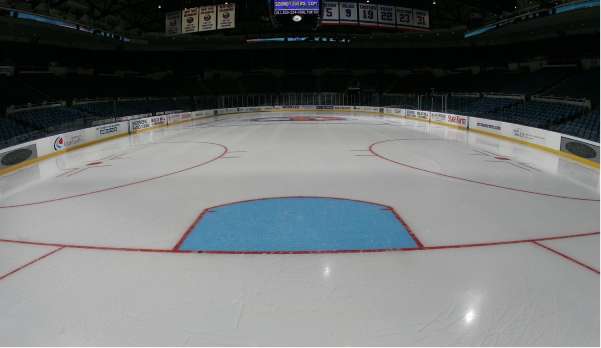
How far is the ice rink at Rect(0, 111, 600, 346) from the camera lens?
3.45 metres

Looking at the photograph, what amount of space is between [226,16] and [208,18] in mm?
1105

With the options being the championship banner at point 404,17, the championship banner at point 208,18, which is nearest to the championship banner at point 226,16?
the championship banner at point 208,18

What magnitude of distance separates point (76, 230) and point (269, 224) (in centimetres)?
286

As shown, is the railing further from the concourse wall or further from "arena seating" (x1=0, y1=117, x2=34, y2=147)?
"arena seating" (x1=0, y1=117, x2=34, y2=147)

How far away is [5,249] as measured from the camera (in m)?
5.35

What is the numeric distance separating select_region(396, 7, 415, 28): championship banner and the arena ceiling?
1.73 ft

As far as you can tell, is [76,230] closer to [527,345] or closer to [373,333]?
[373,333]

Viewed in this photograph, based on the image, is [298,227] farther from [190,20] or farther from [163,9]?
[163,9]

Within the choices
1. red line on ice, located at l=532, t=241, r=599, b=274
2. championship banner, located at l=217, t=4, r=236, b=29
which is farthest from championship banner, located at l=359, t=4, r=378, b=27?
red line on ice, located at l=532, t=241, r=599, b=274

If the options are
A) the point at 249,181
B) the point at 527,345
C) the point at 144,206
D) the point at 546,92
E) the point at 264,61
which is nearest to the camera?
the point at 527,345

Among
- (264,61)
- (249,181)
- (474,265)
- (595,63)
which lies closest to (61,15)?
(264,61)

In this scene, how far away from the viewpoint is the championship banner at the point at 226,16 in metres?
21.1

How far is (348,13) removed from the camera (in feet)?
69.5

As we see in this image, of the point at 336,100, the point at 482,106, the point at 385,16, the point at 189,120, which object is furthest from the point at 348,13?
the point at 336,100
